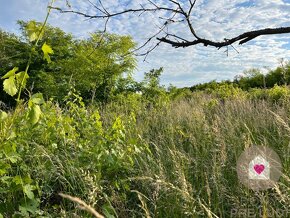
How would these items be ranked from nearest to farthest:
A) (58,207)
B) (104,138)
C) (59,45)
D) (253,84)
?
(58,207) < (104,138) < (253,84) < (59,45)

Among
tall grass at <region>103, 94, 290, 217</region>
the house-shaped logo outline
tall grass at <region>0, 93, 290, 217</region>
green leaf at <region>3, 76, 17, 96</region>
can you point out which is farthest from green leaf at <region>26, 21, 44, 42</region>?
the house-shaped logo outline

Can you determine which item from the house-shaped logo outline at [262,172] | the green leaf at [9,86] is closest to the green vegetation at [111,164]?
the green leaf at [9,86]

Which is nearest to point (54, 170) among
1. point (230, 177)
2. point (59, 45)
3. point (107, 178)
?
point (107, 178)

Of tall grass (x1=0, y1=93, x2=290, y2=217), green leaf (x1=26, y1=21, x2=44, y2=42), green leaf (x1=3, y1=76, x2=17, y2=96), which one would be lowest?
tall grass (x1=0, y1=93, x2=290, y2=217)

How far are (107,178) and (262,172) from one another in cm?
126

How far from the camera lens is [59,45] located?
811 inches

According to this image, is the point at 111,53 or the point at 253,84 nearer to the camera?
the point at 111,53

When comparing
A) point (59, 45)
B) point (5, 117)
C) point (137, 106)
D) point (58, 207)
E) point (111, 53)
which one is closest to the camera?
point (5, 117)

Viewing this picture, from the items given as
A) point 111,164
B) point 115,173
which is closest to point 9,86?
point 111,164

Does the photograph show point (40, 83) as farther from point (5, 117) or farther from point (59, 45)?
point (5, 117)

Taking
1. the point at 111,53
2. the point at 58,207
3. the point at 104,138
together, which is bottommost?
the point at 58,207

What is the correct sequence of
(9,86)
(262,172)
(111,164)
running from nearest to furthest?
1. (9,86)
2. (262,172)
3. (111,164)

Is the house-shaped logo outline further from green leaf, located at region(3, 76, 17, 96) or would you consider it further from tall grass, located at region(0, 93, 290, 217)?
green leaf, located at region(3, 76, 17, 96)

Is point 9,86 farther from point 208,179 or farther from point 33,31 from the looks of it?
point 208,179
